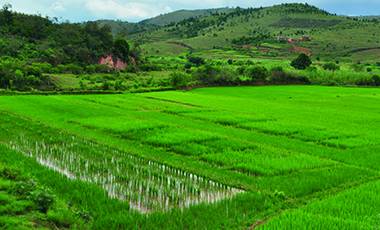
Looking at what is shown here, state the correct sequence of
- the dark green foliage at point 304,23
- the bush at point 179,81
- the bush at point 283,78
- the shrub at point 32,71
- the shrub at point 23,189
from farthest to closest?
the dark green foliage at point 304,23, the bush at point 283,78, the bush at point 179,81, the shrub at point 32,71, the shrub at point 23,189

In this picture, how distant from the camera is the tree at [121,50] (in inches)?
3228

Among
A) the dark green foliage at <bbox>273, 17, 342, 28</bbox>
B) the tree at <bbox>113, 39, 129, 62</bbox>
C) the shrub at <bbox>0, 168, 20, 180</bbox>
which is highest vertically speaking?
the dark green foliage at <bbox>273, 17, 342, 28</bbox>

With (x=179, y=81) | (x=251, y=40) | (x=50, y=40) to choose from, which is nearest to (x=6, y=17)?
(x=50, y=40)

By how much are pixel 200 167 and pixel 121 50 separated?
69.2m

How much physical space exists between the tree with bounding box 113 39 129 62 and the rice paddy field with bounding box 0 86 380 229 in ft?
173

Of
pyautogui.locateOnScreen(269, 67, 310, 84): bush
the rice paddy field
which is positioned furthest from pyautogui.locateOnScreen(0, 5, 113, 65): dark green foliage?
the rice paddy field

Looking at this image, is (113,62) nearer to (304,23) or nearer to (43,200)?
(43,200)

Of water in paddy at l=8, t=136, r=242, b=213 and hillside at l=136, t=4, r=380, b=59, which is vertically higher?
hillside at l=136, t=4, r=380, b=59

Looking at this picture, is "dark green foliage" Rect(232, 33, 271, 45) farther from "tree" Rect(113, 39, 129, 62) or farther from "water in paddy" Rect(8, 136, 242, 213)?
"water in paddy" Rect(8, 136, 242, 213)

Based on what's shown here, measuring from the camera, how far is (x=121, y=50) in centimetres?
8225

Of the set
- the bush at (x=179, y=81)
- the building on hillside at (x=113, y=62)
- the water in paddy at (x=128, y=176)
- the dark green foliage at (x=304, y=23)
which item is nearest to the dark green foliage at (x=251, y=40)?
the dark green foliage at (x=304, y=23)

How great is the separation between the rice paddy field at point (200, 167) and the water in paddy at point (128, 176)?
0.11ft

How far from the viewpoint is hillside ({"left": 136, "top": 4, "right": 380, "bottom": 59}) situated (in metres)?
123

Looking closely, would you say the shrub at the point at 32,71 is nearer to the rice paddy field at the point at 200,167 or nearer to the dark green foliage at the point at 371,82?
the rice paddy field at the point at 200,167
